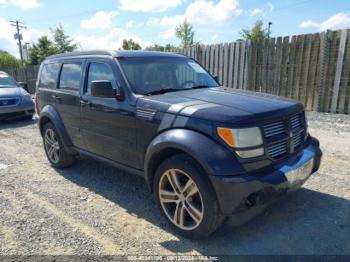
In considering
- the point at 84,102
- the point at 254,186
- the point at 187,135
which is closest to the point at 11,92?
the point at 84,102

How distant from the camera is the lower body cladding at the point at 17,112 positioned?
9499mm

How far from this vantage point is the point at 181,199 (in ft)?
10.1

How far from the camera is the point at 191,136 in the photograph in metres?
2.84

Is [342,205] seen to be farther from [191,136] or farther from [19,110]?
[19,110]

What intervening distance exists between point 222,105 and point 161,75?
126cm

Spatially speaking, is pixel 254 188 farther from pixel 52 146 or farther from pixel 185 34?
pixel 185 34

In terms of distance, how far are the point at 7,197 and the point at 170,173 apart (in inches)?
104

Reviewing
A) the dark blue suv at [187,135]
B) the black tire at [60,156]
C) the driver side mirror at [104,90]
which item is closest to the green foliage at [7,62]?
the black tire at [60,156]

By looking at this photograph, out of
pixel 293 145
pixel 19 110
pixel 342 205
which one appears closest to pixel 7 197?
pixel 293 145

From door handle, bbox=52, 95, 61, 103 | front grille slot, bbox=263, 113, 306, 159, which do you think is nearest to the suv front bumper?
front grille slot, bbox=263, 113, 306, 159

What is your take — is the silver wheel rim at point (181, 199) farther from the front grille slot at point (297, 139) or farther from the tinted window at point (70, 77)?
the tinted window at point (70, 77)

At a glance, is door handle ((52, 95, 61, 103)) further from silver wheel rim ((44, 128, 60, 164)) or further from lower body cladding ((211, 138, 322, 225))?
lower body cladding ((211, 138, 322, 225))

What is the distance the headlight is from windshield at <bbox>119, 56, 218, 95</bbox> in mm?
1262

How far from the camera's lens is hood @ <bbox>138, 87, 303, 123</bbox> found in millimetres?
2785
